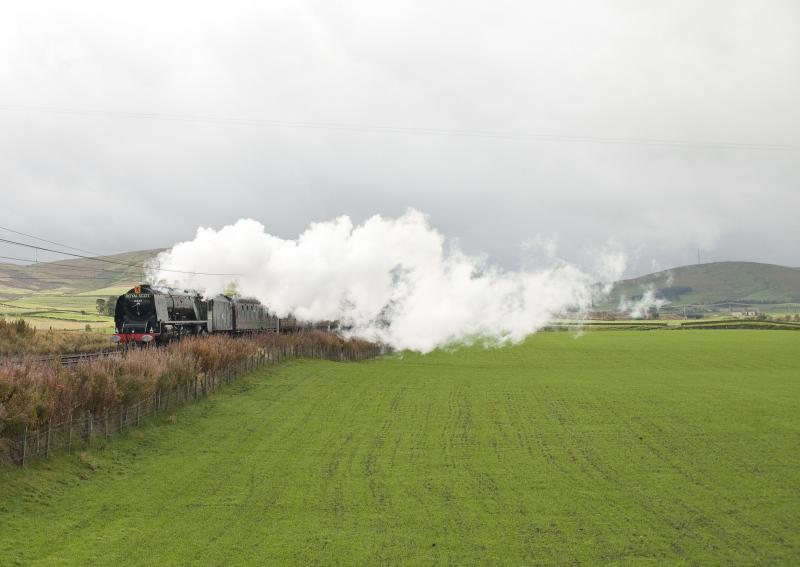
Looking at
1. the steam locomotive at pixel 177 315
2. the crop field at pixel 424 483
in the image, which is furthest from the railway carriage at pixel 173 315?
the crop field at pixel 424 483

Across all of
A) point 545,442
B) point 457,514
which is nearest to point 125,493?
point 457,514

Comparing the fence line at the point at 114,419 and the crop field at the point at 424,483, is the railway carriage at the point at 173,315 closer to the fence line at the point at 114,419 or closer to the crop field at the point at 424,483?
the fence line at the point at 114,419

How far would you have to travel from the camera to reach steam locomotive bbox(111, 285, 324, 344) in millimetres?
60594

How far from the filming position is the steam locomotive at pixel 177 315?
199 feet

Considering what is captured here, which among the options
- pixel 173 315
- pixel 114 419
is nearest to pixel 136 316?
pixel 173 315

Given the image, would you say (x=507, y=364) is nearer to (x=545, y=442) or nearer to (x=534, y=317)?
(x=534, y=317)

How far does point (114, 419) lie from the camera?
3481cm

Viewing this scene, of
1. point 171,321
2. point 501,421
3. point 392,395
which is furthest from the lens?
point 171,321

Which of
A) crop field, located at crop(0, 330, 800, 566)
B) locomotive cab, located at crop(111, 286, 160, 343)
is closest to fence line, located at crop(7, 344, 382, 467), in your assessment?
crop field, located at crop(0, 330, 800, 566)

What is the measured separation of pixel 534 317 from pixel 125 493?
6872 centimetres

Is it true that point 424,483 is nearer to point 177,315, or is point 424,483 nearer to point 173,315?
point 173,315

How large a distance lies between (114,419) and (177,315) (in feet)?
105

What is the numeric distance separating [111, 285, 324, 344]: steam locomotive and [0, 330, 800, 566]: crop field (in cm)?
1113

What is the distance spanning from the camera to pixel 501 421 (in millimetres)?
44312
